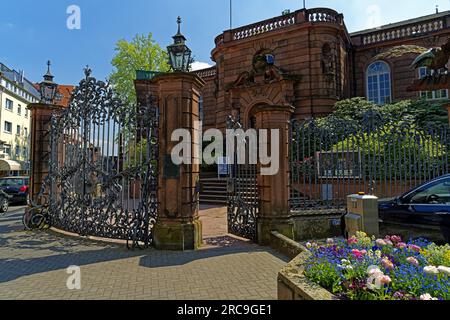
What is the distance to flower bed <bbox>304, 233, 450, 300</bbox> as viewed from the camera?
8.38ft

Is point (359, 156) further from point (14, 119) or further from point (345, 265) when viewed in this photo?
point (14, 119)

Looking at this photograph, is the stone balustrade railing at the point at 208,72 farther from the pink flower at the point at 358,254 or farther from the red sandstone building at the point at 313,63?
the pink flower at the point at 358,254

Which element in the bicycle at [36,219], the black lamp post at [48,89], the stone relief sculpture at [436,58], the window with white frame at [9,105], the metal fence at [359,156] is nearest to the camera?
the stone relief sculpture at [436,58]

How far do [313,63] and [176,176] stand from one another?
15812 mm

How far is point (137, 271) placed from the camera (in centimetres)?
506

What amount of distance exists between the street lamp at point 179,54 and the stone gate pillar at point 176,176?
0.36 meters

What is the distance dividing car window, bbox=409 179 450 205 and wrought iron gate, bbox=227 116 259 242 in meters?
3.39

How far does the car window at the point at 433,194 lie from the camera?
19.3 ft

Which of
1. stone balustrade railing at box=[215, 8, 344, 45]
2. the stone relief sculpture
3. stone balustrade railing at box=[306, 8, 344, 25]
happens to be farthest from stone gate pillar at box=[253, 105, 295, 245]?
stone balustrade railing at box=[306, 8, 344, 25]

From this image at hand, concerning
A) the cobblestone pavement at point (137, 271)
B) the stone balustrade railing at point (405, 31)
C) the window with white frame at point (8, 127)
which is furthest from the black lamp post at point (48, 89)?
the window with white frame at point (8, 127)

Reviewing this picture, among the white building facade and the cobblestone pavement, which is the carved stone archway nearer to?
the cobblestone pavement

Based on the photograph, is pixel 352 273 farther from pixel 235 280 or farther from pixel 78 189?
pixel 78 189
